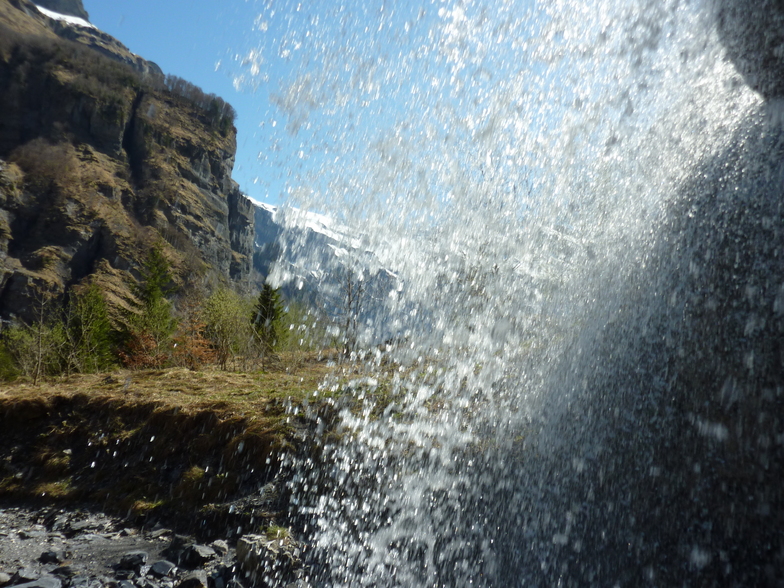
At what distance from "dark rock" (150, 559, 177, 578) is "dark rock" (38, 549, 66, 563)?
0.80m

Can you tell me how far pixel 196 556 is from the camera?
296cm

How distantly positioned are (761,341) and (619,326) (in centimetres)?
105

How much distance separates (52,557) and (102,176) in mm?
65703

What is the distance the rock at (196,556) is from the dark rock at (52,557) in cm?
98

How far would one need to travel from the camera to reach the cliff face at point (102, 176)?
4744cm

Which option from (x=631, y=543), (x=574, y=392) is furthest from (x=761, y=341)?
(x=631, y=543)

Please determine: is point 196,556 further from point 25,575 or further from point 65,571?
point 25,575

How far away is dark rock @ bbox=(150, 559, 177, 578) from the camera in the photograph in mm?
2867

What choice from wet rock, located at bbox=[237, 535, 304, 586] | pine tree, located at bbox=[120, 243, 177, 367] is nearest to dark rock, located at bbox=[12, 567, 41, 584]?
wet rock, located at bbox=[237, 535, 304, 586]

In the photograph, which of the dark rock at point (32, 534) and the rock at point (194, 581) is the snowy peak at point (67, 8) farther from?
the rock at point (194, 581)

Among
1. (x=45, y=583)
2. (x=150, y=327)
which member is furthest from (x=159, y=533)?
(x=150, y=327)

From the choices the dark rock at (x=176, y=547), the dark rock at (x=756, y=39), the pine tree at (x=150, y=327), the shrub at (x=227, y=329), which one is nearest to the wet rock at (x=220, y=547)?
the dark rock at (x=176, y=547)

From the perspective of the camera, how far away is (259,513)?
3.24 m

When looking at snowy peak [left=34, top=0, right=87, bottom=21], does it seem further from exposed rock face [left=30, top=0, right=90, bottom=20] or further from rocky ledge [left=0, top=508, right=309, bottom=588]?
rocky ledge [left=0, top=508, right=309, bottom=588]
